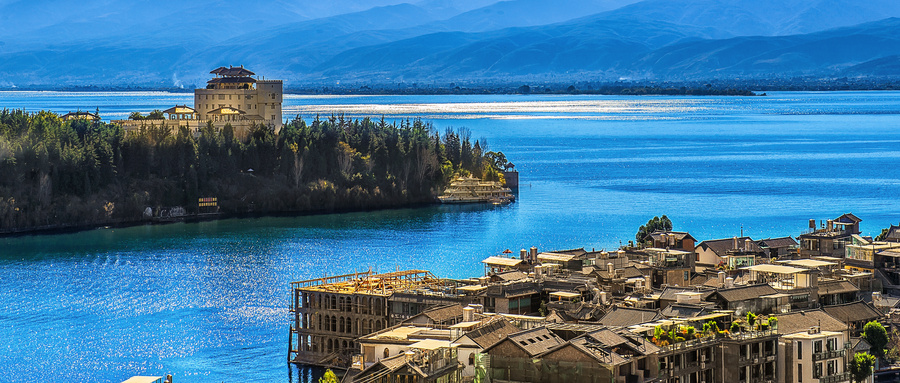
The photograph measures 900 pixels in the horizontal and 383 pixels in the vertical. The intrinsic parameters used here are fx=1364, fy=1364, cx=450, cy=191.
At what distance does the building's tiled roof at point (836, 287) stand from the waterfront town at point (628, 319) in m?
0.05

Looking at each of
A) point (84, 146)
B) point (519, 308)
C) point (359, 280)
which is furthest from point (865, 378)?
point (84, 146)

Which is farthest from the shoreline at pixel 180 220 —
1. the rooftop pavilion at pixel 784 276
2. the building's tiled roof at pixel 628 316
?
the building's tiled roof at pixel 628 316

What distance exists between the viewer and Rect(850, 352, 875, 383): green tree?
2439cm

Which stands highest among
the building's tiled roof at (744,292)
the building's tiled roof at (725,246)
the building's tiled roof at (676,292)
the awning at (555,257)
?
the building's tiled roof at (725,246)

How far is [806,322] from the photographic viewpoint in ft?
84.4

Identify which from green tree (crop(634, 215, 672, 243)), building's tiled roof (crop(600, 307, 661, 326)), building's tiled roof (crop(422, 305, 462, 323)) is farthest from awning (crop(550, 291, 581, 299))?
green tree (crop(634, 215, 672, 243))

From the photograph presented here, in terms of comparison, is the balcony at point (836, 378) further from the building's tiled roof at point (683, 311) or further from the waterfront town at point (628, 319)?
the building's tiled roof at point (683, 311)

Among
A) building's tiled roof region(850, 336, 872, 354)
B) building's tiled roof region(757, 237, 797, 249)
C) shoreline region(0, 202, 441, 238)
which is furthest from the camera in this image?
shoreline region(0, 202, 441, 238)

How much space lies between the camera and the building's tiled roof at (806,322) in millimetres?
25203

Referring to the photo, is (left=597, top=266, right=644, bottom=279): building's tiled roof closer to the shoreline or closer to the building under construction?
the building under construction

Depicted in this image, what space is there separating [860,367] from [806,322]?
1.62 m

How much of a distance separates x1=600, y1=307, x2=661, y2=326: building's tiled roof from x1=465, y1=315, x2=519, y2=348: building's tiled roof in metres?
2.28

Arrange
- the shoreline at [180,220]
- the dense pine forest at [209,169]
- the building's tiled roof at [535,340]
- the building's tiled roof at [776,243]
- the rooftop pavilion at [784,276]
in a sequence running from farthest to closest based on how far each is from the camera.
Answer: the dense pine forest at [209,169], the shoreline at [180,220], the building's tiled roof at [776,243], the rooftop pavilion at [784,276], the building's tiled roof at [535,340]

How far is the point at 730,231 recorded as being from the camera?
5309cm
